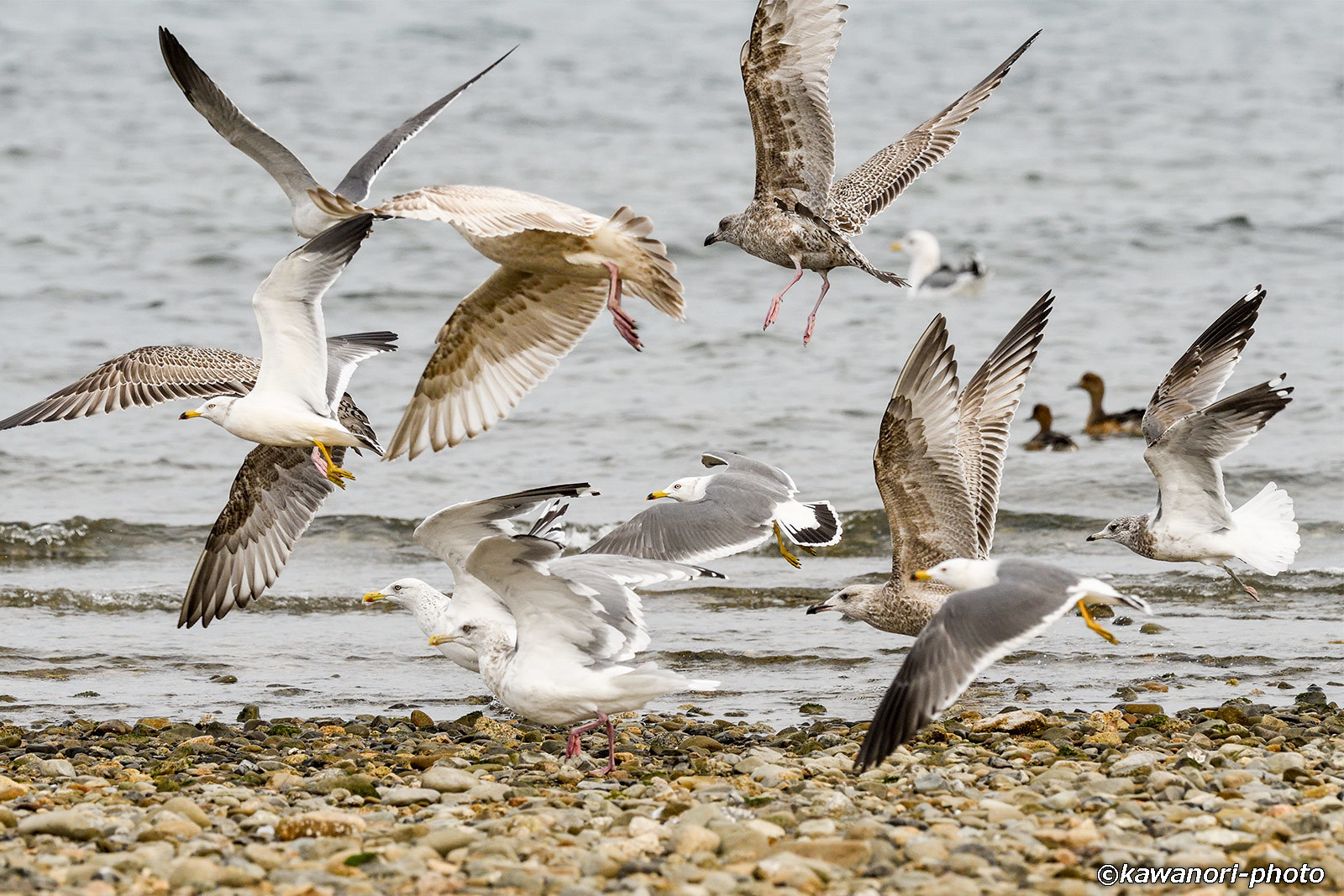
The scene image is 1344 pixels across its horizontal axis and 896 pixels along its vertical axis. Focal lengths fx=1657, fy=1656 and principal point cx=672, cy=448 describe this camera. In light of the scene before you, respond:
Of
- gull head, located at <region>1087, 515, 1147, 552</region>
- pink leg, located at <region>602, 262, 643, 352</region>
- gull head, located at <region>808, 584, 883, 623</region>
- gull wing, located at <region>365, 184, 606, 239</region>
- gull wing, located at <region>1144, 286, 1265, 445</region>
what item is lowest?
gull head, located at <region>808, 584, 883, 623</region>

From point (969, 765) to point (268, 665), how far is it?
3.83 m

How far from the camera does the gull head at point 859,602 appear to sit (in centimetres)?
701

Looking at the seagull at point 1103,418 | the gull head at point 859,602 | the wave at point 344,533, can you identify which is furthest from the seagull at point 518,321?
the seagull at point 1103,418

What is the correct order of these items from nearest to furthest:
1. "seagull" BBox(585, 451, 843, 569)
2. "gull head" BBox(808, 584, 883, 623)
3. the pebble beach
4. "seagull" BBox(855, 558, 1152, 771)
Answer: the pebble beach, "seagull" BBox(855, 558, 1152, 771), "gull head" BBox(808, 584, 883, 623), "seagull" BBox(585, 451, 843, 569)

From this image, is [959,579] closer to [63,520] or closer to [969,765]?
[969,765]

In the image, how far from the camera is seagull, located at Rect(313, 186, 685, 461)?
655cm

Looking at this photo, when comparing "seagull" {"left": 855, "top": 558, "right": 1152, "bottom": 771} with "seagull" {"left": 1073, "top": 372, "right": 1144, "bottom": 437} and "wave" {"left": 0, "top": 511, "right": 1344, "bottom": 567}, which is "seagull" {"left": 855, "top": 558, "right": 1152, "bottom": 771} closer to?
"wave" {"left": 0, "top": 511, "right": 1344, "bottom": 567}

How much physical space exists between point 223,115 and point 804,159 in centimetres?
285

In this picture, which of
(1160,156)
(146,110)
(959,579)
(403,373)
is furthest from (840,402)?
(146,110)

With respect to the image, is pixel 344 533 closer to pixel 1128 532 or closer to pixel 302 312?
pixel 302 312

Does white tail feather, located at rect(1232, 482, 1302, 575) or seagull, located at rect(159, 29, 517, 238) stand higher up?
seagull, located at rect(159, 29, 517, 238)

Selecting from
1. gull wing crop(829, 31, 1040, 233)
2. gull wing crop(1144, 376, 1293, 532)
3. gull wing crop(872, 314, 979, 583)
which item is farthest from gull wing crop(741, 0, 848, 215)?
gull wing crop(1144, 376, 1293, 532)

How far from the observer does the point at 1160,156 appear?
79.3ft

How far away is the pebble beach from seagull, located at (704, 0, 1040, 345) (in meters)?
2.55
